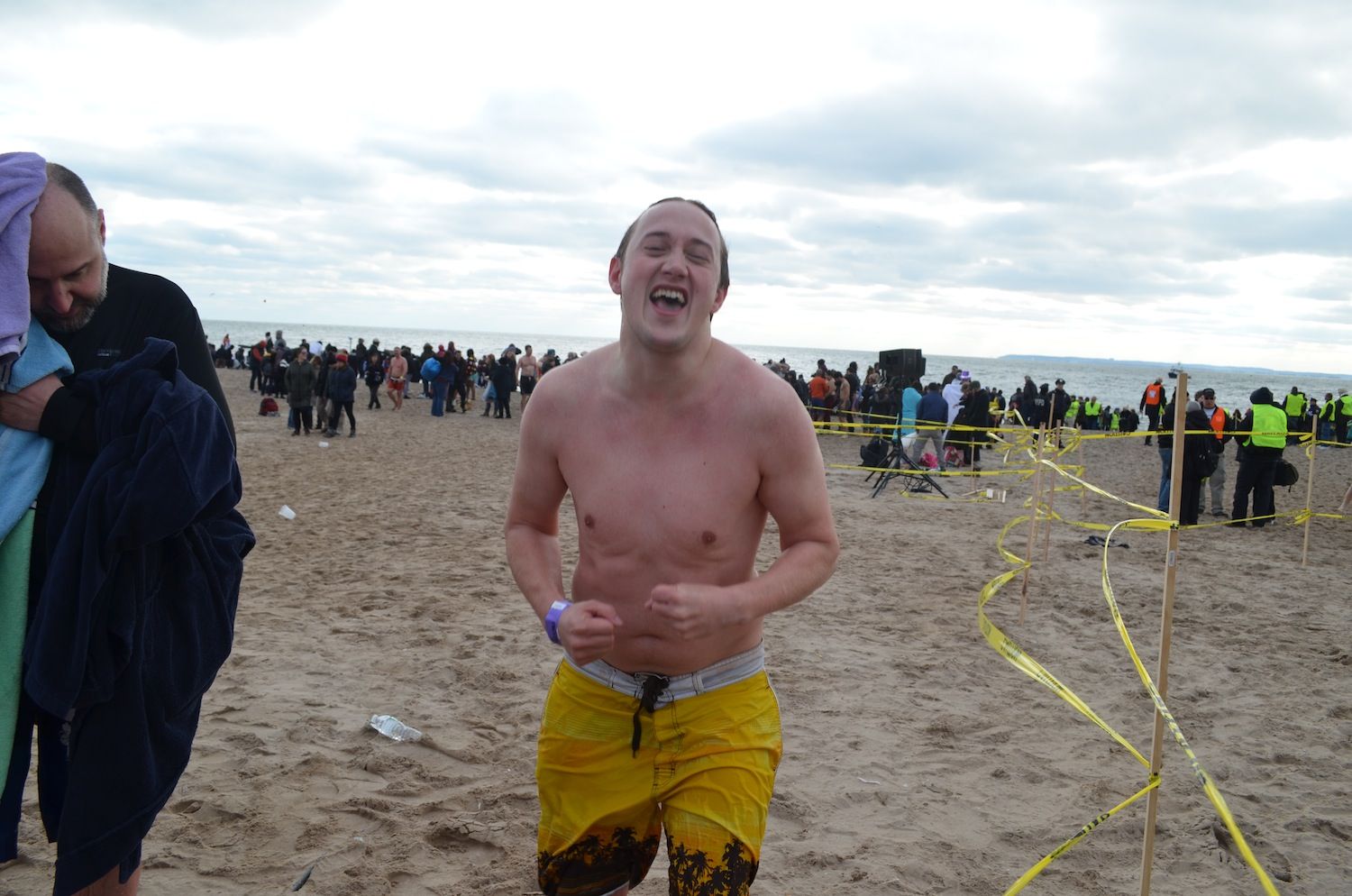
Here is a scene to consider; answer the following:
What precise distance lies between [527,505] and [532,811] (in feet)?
6.06

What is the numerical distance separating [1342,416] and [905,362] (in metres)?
14.4

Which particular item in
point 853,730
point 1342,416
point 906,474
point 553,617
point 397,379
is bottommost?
point 853,730

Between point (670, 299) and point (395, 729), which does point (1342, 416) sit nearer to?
point (395, 729)

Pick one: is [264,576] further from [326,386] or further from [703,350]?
[326,386]

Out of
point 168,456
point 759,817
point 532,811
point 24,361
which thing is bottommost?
point 532,811

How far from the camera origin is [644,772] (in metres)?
2.18

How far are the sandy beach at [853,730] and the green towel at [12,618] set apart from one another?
4.96 feet

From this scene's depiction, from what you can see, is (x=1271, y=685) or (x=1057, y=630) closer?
(x=1271, y=685)

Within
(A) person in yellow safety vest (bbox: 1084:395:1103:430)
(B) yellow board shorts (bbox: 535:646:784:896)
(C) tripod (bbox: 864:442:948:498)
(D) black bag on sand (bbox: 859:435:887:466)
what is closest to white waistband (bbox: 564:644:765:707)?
(B) yellow board shorts (bbox: 535:646:784:896)

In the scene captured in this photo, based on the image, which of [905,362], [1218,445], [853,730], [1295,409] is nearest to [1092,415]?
[1295,409]

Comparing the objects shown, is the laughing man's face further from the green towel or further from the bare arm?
the green towel

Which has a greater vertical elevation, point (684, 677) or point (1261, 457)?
point (1261, 457)

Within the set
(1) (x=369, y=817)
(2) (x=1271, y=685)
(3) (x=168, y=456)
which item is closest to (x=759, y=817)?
(3) (x=168, y=456)

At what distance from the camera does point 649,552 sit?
7.29ft
